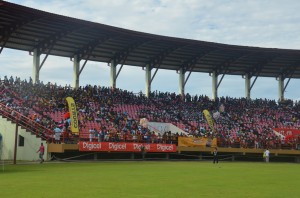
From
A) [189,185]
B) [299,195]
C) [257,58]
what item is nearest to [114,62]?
[257,58]

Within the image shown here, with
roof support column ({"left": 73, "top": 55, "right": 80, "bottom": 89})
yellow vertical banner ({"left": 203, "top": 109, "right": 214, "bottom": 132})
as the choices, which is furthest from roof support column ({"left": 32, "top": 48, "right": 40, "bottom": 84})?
yellow vertical banner ({"left": 203, "top": 109, "right": 214, "bottom": 132})

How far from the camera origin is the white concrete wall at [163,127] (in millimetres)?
47844

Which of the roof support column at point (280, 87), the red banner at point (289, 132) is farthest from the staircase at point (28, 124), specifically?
the roof support column at point (280, 87)

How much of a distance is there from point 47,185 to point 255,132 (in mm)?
41309

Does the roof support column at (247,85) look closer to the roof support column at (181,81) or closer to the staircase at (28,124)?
the roof support column at (181,81)

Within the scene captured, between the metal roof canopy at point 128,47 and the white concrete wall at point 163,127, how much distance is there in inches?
344

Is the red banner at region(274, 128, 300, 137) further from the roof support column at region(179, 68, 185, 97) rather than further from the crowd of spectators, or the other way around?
the roof support column at region(179, 68, 185, 97)

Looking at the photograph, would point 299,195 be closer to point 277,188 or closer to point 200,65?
point 277,188

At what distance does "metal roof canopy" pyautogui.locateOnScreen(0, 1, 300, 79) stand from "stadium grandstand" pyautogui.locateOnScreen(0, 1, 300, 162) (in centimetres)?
11

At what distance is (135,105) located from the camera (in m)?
51.3

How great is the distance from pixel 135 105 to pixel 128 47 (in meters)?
6.42

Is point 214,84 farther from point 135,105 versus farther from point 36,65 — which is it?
point 36,65

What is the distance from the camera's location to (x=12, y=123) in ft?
109

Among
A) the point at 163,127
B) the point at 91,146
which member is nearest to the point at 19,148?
the point at 91,146
